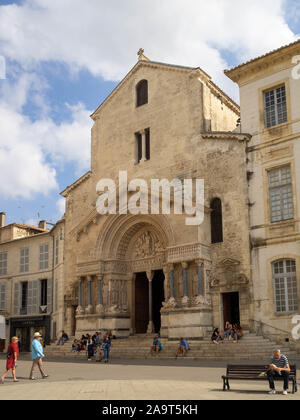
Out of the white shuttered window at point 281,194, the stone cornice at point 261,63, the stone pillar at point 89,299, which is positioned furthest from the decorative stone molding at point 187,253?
the stone cornice at point 261,63

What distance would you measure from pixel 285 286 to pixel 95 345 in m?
8.50

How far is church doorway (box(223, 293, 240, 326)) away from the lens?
21.2 metres

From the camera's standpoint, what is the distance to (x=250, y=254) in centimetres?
2069

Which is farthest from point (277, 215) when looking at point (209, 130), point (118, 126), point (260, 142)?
point (118, 126)

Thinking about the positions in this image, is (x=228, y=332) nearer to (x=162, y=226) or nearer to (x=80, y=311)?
(x=162, y=226)

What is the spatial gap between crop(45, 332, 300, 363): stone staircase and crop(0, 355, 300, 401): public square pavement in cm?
303

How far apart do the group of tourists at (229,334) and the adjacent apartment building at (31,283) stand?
1180cm

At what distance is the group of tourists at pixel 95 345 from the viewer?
19656 millimetres

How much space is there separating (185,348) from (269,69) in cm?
1233

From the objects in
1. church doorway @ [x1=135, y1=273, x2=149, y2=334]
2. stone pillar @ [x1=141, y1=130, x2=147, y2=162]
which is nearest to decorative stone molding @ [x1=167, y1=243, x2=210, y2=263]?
church doorway @ [x1=135, y1=273, x2=149, y2=334]

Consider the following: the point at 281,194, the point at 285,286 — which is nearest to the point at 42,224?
the point at 281,194

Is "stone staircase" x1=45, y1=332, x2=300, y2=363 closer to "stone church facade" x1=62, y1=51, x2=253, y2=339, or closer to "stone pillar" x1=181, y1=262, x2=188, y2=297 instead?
"stone church facade" x1=62, y1=51, x2=253, y2=339

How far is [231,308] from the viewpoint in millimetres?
21516

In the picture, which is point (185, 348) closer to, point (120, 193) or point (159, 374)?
point (159, 374)
